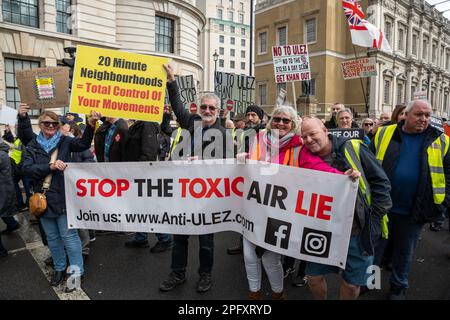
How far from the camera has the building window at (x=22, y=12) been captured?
49.3 ft

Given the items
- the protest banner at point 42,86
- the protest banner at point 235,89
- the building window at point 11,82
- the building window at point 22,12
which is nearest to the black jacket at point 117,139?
the protest banner at point 42,86

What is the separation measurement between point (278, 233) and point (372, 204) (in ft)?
2.64

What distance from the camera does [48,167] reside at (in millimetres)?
3303

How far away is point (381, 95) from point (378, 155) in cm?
3733

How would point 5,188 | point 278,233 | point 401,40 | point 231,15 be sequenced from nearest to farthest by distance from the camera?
point 278,233 < point 5,188 < point 401,40 < point 231,15

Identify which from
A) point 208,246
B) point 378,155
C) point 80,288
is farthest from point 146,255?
point 378,155

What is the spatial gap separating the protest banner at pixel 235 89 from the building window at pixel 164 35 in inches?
615

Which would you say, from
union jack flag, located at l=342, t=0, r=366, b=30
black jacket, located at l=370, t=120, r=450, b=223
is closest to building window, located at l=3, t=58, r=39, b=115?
union jack flag, located at l=342, t=0, r=366, b=30

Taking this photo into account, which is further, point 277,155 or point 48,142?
point 48,142

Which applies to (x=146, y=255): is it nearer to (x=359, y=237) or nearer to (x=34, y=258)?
(x=34, y=258)

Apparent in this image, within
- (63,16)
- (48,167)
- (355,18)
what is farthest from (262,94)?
(48,167)

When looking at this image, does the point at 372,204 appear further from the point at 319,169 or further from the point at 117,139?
the point at 117,139

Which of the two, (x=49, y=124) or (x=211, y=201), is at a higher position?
(x=49, y=124)

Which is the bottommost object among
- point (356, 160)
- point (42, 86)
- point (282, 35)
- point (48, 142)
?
point (356, 160)
